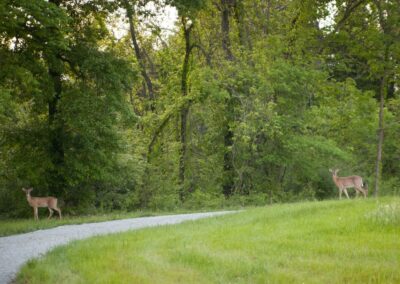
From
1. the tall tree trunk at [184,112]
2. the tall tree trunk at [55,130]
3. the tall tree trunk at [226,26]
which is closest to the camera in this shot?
the tall tree trunk at [55,130]

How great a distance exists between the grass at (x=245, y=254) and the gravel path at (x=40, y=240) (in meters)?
0.54

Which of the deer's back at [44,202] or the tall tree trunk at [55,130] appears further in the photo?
the tall tree trunk at [55,130]

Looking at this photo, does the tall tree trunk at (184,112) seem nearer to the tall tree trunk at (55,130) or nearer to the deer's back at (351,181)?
the tall tree trunk at (55,130)

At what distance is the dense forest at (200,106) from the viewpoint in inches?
810

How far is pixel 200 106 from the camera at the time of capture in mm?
28891

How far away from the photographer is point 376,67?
72.3ft

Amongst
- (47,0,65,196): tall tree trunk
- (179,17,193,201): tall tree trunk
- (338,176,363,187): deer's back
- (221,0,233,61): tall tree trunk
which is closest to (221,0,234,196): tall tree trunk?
(221,0,233,61): tall tree trunk

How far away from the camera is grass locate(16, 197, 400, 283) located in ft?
27.9

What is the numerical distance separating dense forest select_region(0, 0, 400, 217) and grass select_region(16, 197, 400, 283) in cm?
726

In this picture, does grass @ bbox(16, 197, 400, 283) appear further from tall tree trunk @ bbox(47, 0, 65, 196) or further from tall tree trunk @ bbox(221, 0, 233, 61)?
tall tree trunk @ bbox(221, 0, 233, 61)

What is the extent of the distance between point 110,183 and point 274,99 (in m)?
9.06

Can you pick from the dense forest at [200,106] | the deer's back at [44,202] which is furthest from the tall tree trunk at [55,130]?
the deer's back at [44,202]

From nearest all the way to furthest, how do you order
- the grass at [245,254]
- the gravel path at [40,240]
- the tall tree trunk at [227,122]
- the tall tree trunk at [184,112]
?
the grass at [245,254]
the gravel path at [40,240]
the tall tree trunk at [227,122]
the tall tree trunk at [184,112]

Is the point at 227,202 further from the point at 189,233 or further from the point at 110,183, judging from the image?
the point at 189,233
